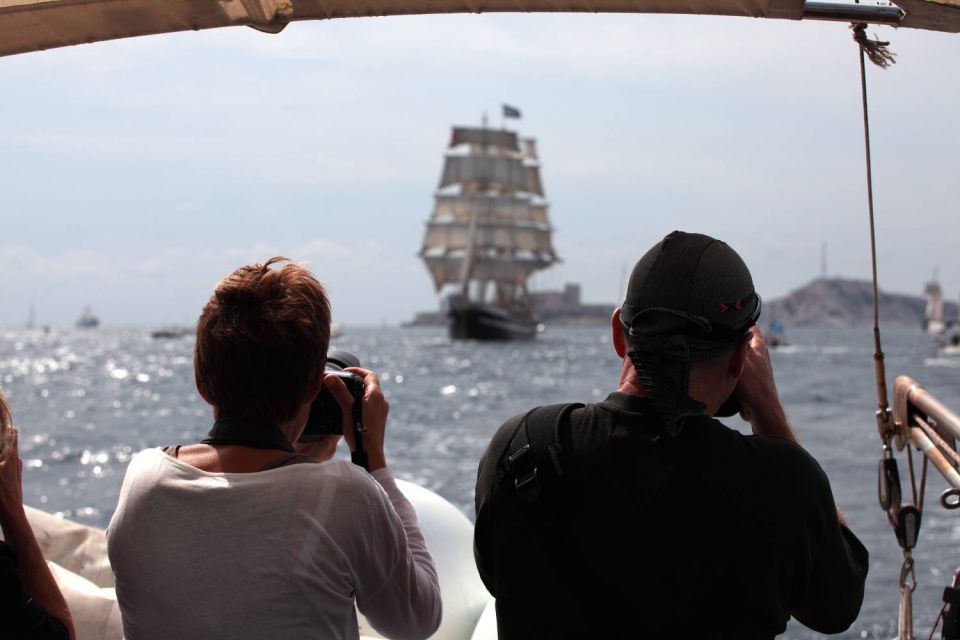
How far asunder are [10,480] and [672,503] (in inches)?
43.0

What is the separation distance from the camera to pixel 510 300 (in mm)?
86750

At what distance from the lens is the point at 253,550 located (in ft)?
5.54

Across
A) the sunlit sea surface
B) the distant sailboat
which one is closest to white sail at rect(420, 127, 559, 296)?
the sunlit sea surface

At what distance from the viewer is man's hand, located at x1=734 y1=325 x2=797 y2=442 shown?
1.80 m

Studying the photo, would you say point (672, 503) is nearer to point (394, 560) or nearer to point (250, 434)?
point (394, 560)

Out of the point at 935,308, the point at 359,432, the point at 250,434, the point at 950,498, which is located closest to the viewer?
the point at 250,434

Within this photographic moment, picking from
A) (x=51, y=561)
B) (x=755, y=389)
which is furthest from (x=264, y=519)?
(x=51, y=561)

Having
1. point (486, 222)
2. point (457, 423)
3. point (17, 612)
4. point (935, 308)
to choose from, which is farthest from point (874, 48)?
point (935, 308)

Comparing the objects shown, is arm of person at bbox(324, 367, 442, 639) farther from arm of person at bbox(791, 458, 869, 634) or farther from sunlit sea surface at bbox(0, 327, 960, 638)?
arm of person at bbox(791, 458, 869, 634)

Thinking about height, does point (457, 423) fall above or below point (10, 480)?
below

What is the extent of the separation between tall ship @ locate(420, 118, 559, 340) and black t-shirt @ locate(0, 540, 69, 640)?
263 ft

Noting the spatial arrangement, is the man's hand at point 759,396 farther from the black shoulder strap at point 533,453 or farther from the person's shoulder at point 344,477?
the person's shoulder at point 344,477

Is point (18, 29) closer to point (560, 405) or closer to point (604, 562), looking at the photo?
point (560, 405)

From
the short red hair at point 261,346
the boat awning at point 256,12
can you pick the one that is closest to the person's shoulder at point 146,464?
the short red hair at point 261,346
